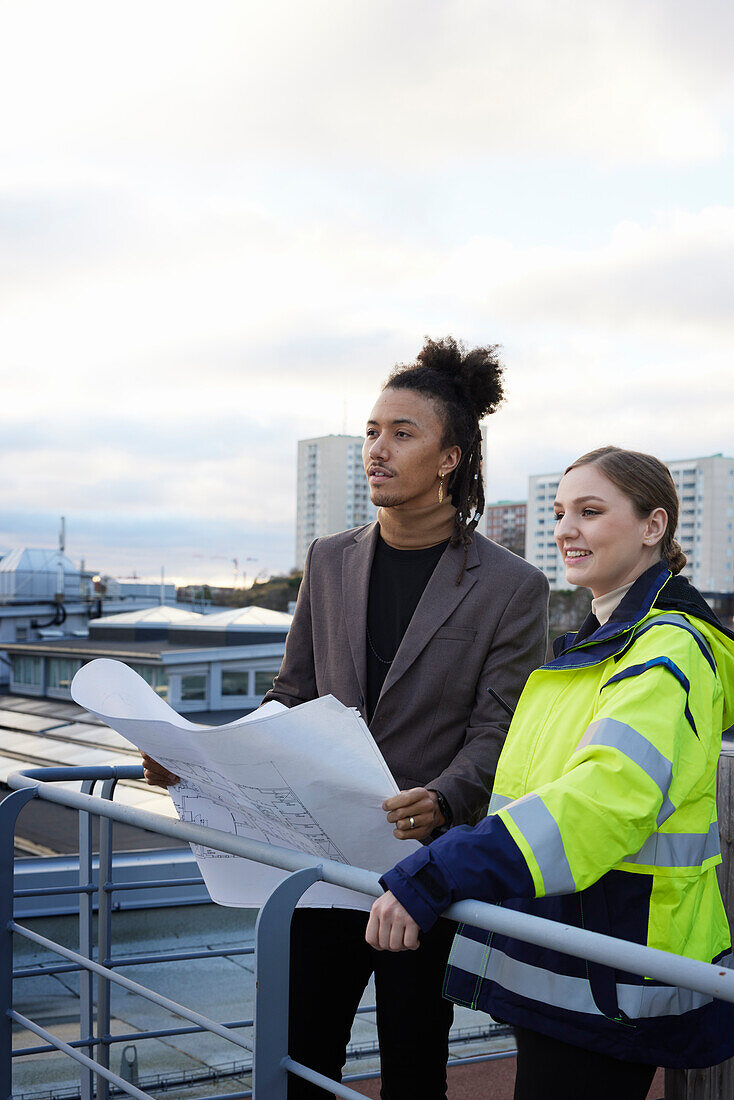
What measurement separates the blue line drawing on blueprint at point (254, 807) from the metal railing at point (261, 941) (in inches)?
2.0

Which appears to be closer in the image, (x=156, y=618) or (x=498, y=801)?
(x=498, y=801)

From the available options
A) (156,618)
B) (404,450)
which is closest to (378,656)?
(404,450)

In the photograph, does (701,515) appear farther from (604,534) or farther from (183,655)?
(604,534)

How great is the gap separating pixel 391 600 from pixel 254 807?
0.71 meters

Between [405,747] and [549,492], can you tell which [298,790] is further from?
[549,492]

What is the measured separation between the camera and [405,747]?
7.14 ft

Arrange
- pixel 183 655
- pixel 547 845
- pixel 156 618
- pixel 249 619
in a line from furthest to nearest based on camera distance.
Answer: pixel 156 618 < pixel 249 619 < pixel 183 655 < pixel 547 845

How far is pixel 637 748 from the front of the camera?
134cm

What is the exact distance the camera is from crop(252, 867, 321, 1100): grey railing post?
158cm

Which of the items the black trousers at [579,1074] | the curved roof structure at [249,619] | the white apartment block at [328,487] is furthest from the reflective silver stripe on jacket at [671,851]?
the white apartment block at [328,487]

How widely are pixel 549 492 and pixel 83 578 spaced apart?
52.3 meters

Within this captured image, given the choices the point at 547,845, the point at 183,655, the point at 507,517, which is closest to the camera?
the point at 547,845

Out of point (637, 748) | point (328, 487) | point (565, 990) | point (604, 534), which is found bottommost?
point (565, 990)

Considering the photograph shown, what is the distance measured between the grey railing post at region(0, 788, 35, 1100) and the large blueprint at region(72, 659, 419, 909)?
558mm
